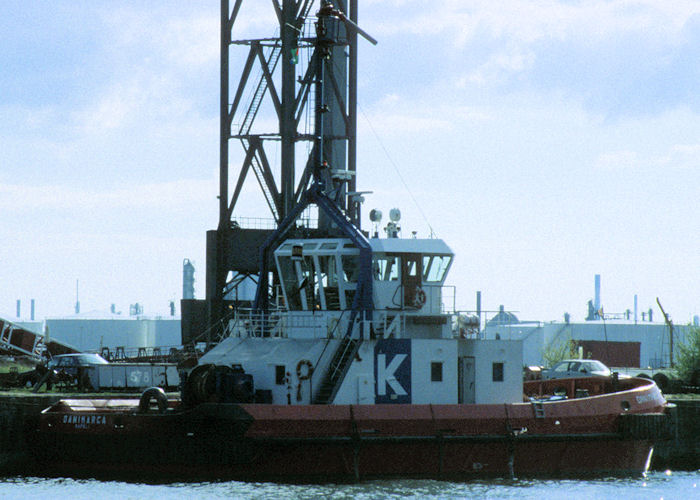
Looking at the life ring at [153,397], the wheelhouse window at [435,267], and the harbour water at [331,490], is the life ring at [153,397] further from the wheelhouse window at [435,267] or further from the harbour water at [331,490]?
the wheelhouse window at [435,267]

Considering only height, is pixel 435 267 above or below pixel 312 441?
above

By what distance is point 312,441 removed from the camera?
73.2 ft

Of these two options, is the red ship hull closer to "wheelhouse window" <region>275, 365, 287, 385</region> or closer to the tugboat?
the tugboat

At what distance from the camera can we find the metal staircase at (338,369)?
23172 mm

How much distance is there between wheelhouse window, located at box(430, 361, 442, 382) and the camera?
2405 centimetres

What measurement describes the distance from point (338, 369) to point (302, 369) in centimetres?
84

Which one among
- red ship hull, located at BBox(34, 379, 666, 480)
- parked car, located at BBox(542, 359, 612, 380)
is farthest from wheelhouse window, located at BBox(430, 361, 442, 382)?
parked car, located at BBox(542, 359, 612, 380)

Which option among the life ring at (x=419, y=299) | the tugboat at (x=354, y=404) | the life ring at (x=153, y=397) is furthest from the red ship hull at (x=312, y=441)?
the life ring at (x=419, y=299)

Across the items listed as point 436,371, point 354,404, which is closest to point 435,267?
point 436,371

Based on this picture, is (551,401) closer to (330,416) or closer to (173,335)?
(330,416)

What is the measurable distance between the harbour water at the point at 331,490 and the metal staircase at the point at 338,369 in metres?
2.07

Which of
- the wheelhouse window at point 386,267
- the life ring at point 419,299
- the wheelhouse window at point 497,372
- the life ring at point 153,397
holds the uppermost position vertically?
the wheelhouse window at point 386,267

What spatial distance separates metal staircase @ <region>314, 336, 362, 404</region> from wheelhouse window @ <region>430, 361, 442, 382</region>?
1.89 m

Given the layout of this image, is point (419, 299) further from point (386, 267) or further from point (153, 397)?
point (153, 397)
